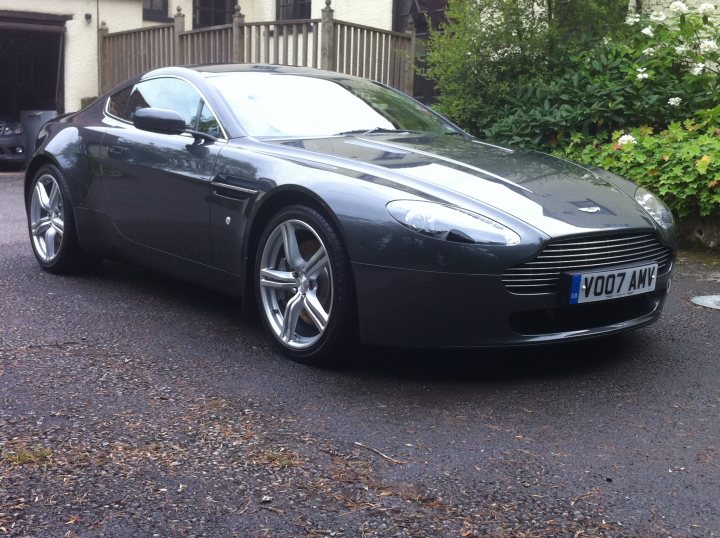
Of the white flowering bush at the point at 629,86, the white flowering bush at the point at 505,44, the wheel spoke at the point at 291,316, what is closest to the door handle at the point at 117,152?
the wheel spoke at the point at 291,316

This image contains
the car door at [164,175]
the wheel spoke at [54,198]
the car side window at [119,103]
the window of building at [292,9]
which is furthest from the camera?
the window of building at [292,9]

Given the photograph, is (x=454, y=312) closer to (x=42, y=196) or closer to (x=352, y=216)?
(x=352, y=216)

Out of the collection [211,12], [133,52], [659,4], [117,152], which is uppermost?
[211,12]

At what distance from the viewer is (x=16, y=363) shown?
165 inches

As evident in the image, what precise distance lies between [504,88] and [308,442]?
Answer: 6.30 meters

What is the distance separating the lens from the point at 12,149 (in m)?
14.2

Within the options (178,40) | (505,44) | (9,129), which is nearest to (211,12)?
(178,40)

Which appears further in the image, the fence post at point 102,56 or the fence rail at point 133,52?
the fence post at point 102,56

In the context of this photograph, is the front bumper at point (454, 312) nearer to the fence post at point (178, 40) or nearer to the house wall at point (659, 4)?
the house wall at point (659, 4)

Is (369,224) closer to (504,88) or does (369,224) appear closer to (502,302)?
(502,302)

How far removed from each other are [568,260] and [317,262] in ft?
3.43

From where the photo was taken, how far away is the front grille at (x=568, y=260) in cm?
376

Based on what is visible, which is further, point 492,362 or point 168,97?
point 168,97

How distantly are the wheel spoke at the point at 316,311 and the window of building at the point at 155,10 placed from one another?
44.3 ft
